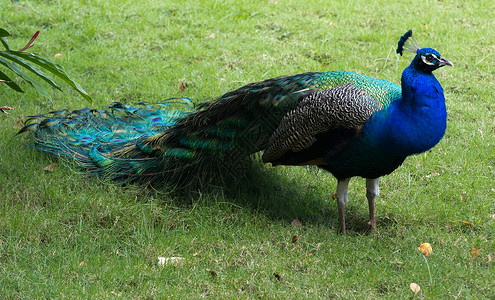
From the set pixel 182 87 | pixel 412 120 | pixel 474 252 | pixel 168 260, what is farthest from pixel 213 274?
pixel 182 87

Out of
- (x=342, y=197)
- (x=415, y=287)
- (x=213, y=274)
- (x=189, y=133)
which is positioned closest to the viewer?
(x=415, y=287)

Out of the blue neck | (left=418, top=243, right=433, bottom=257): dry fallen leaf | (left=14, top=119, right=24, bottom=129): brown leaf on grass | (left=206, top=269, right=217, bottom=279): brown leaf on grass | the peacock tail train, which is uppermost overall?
the blue neck

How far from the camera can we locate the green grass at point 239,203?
3.33 metres

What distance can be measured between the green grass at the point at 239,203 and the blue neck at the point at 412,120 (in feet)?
2.52

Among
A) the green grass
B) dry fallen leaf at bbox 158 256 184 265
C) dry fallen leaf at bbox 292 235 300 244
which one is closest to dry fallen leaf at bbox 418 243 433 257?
the green grass

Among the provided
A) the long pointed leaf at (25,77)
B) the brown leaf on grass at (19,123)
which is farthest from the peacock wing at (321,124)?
the brown leaf on grass at (19,123)

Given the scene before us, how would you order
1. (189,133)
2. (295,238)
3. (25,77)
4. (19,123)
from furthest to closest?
1. (19,123)
2. (189,133)
3. (295,238)
4. (25,77)

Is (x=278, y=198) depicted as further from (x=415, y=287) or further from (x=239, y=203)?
(x=415, y=287)

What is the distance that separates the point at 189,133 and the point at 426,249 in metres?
1.94

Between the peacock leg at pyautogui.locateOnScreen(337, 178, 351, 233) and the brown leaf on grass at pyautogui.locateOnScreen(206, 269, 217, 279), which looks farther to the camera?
the peacock leg at pyautogui.locateOnScreen(337, 178, 351, 233)

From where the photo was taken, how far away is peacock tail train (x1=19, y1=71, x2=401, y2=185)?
151 inches

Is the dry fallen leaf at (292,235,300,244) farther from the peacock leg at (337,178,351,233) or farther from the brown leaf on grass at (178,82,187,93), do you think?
the brown leaf on grass at (178,82,187,93)

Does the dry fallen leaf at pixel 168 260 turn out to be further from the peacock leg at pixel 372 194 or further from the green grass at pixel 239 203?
the peacock leg at pixel 372 194

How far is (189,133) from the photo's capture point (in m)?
4.23
